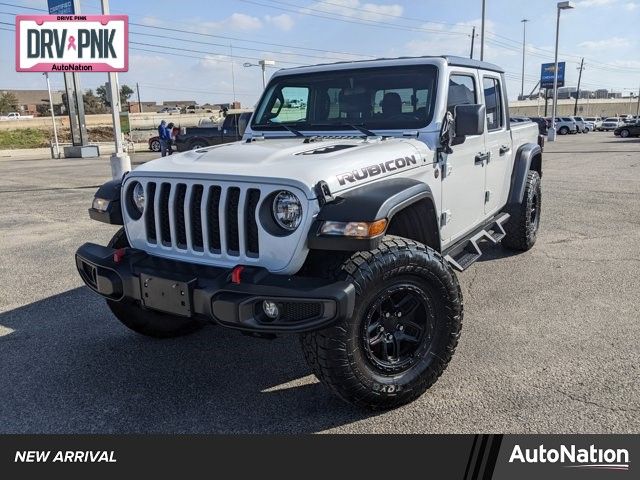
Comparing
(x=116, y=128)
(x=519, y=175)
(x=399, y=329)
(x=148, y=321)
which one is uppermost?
(x=116, y=128)

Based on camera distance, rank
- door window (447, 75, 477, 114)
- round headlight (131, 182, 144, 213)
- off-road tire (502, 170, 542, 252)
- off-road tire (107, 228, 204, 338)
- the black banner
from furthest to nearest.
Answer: off-road tire (502, 170, 542, 252) → door window (447, 75, 477, 114) → off-road tire (107, 228, 204, 338) → round headlight (131, 182, 144, 213) → the black banner

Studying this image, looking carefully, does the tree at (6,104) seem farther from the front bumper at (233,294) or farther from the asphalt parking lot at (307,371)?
the front bumper at (233,294)

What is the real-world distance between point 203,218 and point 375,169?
1021 mm

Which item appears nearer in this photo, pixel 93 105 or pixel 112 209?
pixel 112 209

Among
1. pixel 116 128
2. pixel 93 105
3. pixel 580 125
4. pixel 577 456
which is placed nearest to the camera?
pixel 577 456

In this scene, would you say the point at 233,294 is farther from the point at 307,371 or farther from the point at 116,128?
the point at 116,128

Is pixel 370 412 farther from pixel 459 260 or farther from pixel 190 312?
pixel 459 260

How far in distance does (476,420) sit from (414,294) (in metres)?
0.74

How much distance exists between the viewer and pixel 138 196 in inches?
130

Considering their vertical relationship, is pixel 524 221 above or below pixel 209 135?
below

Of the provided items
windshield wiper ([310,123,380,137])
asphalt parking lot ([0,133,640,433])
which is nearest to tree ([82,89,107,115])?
asphalt parking lot ([0,133,640,433])

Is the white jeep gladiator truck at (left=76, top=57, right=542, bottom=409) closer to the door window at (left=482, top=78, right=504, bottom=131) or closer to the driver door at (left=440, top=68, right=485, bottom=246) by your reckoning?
the driver door at (left=440, top=68, right=485, bottom=246)

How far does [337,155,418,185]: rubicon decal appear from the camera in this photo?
115 inches

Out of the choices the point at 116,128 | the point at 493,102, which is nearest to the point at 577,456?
the point at 493,102
